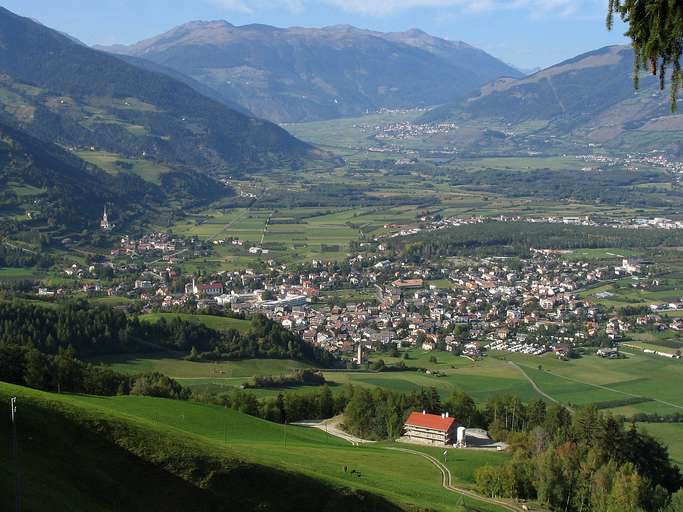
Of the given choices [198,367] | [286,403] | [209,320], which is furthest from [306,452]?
[209,320]

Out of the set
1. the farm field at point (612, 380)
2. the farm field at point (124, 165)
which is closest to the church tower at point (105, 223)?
the farm field at point (124, 165)

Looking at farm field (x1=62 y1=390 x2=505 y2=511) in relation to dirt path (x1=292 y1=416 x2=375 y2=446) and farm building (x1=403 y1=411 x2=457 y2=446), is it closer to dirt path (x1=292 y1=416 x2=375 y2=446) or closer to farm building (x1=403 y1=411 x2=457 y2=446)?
dirt path (x1=292 y1=416 x2=375 y2=446)

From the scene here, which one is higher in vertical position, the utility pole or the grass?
the utility pole

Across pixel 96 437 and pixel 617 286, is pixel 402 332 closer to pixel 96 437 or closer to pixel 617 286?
pixel 617 286

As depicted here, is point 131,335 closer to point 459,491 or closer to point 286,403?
point 286,403

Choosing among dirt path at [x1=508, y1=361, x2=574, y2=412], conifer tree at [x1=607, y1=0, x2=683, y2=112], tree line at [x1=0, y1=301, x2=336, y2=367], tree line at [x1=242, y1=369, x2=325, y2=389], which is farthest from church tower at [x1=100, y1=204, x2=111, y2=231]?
conifer tree at [x1=607, y1=0, x2=683, y2=112]

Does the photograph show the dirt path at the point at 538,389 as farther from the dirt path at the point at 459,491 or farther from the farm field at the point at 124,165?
the farm field at the point at 124,165

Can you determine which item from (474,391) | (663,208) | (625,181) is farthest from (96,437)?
(625,181)
